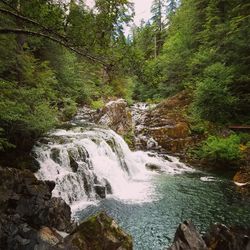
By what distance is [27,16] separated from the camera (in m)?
5.10

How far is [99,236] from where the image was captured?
24.4 feet

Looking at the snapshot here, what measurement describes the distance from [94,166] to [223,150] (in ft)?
25.2

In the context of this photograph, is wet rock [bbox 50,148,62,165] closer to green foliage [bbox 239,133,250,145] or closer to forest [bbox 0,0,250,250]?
forest [bbox 0,0,250,250]

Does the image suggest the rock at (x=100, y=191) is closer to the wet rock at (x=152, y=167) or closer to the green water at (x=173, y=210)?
the green water at (x=173, y=210)

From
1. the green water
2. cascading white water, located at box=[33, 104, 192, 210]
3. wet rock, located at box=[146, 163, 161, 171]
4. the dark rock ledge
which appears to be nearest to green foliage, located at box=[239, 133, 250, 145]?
cascading white water, located at box=[33, 104, 192, 210]

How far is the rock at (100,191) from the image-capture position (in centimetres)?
1277

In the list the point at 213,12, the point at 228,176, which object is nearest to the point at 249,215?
the point at 228,176

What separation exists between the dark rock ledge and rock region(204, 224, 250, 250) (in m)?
2.15

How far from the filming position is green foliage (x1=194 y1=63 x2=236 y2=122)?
1870 cm

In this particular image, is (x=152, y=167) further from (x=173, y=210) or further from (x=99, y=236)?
(x=99, y=236)

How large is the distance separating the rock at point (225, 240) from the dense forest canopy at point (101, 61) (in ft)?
13.6

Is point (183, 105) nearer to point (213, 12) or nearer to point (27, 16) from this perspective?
point (213, 12)

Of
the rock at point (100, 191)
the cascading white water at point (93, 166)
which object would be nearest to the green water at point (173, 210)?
the rock at point (100, 191)

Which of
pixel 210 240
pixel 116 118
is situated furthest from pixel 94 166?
pixel 116 118
